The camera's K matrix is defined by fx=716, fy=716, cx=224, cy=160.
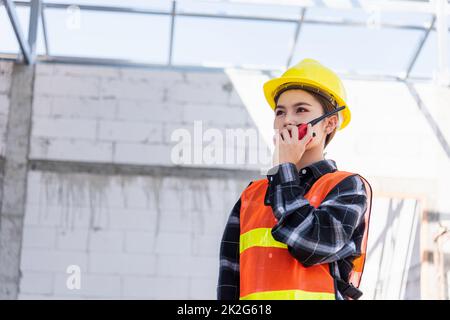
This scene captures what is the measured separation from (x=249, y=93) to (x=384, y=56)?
1303 mm

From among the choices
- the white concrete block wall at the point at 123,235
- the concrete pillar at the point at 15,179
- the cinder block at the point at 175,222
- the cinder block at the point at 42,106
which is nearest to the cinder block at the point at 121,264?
the white concrete block wall at the point at 123,235

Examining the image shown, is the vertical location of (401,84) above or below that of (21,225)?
above

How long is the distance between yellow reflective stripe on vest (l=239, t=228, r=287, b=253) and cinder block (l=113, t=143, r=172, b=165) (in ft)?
13.4

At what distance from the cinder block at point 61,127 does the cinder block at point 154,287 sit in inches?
50.0

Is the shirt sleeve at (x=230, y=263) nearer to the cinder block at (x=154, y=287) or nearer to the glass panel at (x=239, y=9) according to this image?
the cinder block at (x=154, y=287)

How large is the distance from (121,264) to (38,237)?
2.32 feet

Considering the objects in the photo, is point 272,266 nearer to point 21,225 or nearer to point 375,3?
point 21,225

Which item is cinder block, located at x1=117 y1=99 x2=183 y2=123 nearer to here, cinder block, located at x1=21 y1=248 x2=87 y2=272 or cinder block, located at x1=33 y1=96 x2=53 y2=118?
cinder block, located at x1=33 y1=96 x2=53 y2=118

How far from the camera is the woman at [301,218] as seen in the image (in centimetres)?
166

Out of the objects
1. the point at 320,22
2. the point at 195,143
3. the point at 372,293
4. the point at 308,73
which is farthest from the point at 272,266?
the point at 372,293

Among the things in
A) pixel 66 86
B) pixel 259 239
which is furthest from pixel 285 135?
pixel 66 86

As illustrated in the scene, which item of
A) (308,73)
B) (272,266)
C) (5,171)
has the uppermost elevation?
(5,171)

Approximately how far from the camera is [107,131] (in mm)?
5930

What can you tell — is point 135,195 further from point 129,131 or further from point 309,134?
point 309,134
